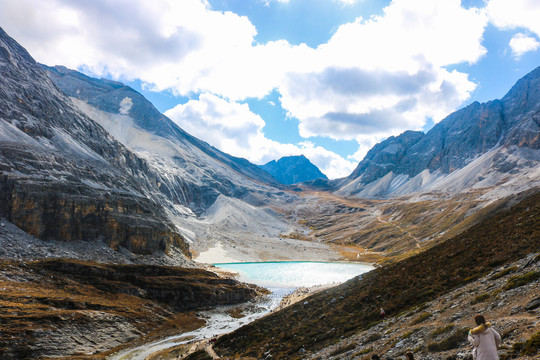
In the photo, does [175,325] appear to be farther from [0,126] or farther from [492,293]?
[0,126]

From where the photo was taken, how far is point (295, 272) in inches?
4606

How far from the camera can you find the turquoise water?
325 ft

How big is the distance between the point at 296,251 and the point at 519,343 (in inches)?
5940

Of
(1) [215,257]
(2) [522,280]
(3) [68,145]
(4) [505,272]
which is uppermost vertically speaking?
(3) [68,145]

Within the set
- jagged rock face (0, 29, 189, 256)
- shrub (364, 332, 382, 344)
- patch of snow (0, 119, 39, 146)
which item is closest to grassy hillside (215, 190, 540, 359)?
shrub (364, 332, 382, 344)

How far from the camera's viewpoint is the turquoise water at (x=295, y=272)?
3896 inches

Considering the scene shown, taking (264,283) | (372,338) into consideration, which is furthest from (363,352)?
(264,283)

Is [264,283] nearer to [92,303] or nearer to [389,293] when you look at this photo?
[92,303]

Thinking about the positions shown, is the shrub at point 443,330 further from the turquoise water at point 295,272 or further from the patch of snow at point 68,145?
the patch of snow at point 68,145

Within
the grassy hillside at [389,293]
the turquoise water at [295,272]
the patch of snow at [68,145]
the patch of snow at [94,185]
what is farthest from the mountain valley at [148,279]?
the turquoise water at [295,272]

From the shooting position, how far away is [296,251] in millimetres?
158125

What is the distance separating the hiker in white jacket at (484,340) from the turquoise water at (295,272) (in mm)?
88254

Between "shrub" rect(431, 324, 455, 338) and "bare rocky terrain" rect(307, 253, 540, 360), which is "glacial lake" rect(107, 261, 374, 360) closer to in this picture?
"bare rocky terrain" rect(307, 253, 540, 360)

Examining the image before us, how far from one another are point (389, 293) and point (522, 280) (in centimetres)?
1486
